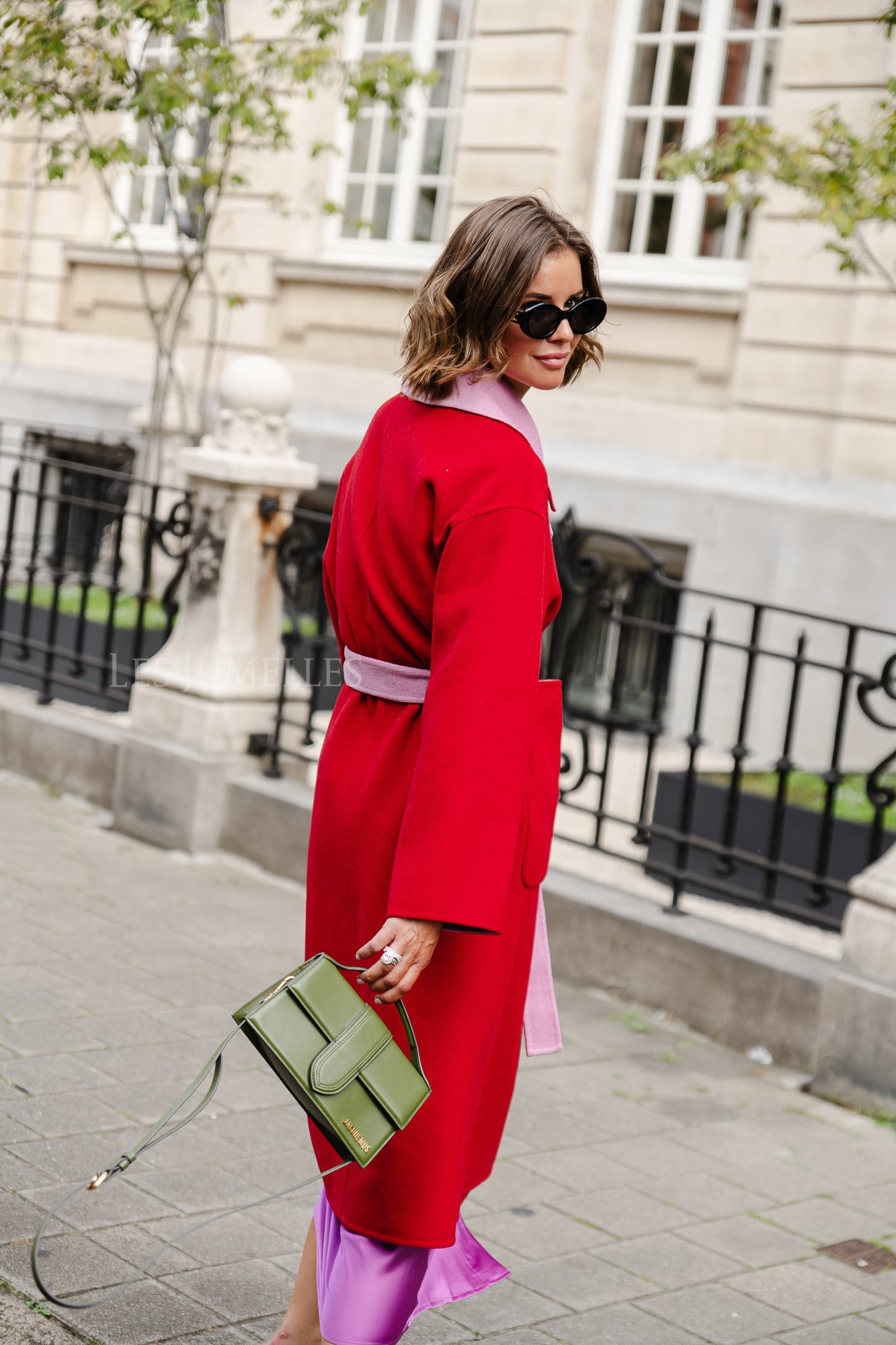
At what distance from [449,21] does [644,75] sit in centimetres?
192

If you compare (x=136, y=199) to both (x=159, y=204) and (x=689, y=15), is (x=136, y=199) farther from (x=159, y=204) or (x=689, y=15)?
(x=689, y=15)

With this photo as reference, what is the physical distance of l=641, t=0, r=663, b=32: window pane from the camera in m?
11.3

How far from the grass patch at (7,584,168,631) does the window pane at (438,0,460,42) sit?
16.7 feet

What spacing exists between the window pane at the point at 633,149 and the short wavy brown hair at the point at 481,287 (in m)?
9.49

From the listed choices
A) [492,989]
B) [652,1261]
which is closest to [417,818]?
[492,989]

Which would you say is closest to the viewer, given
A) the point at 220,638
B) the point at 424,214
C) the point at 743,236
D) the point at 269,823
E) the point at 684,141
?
the point at 269,823

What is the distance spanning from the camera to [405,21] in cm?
1270

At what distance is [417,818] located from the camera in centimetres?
237

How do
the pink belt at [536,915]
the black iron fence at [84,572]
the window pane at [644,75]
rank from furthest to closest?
1. the window pane at [644,75]
2. the black iron fence at [84,572]
3. the pink belt at [536,915]

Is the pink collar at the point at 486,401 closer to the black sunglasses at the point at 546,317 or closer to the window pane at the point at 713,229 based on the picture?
the black sunglasses at the point at 546,317

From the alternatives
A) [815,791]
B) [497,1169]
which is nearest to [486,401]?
[497,1169]

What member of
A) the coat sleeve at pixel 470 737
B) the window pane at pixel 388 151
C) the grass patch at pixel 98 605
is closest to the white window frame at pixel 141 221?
the window pane at pixel 388 151

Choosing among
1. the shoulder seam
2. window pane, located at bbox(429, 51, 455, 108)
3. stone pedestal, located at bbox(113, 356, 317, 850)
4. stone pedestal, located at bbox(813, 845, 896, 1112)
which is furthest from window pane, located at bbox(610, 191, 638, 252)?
the shoulder seam

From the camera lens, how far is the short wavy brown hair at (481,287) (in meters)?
2.45
